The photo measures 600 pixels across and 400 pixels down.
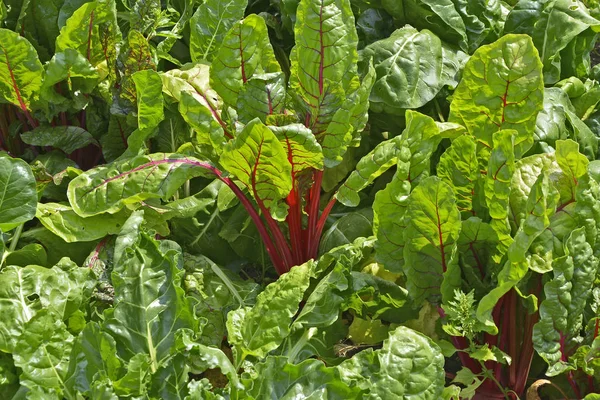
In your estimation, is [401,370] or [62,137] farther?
[62,137]

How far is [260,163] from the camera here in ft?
5.38

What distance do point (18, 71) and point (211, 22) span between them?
1.52ft

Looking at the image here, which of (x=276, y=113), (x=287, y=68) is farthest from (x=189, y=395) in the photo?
(x=287, y=68)

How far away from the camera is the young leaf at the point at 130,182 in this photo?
5.58ft

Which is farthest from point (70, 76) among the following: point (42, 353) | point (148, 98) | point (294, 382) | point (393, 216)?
point (294, 382)

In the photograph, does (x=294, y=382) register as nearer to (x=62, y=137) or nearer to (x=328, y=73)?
(x=328, y=73)

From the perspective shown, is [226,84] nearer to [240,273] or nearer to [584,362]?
[240,273]

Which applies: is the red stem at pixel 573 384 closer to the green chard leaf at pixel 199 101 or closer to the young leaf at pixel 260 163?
the young leaf at pixel 260 163

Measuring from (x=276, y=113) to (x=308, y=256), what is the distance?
332mm

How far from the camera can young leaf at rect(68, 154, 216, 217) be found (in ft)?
5.58

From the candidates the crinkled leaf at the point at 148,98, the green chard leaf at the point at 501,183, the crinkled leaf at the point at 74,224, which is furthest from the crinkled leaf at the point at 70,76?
the green chard leaf at the point at 501,183

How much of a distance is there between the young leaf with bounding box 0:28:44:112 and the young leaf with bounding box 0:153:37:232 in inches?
11.7

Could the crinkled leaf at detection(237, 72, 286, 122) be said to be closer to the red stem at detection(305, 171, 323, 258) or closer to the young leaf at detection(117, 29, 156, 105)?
the red stem at detection(305, 171, 323, 258)

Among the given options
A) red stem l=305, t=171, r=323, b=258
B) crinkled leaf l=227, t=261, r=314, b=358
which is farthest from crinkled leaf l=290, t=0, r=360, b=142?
crinkled leaf l=227, t=261, r=314, b=358
